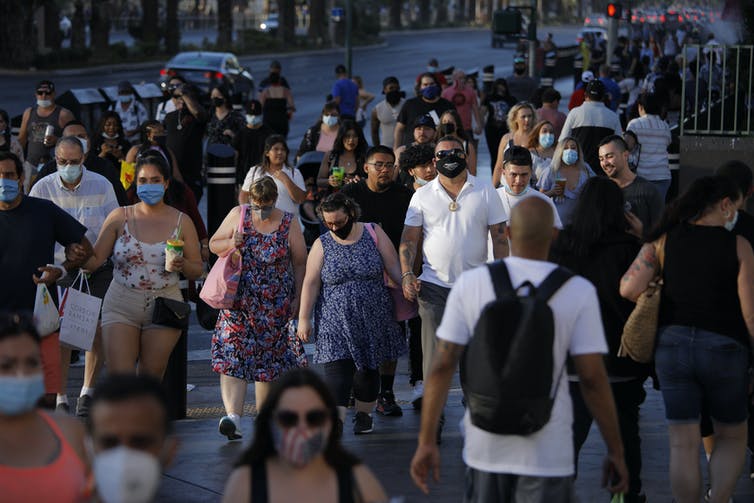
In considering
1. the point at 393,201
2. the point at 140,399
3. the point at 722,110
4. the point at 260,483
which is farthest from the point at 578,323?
the point at 722,110

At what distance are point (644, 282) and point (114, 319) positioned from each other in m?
3.23

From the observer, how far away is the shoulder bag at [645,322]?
652cm

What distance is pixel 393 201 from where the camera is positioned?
385 inches

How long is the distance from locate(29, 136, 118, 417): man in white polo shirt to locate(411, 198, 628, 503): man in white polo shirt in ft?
15.0

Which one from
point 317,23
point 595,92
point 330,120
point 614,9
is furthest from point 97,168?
point 317,23

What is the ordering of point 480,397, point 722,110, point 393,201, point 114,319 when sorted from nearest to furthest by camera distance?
point 480,397 < point 114,319 < point 393,201 < point 722,110

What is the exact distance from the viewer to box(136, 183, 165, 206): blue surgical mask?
8.33m

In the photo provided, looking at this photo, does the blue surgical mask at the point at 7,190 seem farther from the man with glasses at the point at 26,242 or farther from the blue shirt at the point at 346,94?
the blue shirt at the point at 346,94

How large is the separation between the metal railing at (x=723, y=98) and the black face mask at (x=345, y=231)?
580 centimetres

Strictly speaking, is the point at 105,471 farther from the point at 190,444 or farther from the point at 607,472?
the point at 190,444

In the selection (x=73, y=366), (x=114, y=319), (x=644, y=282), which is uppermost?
(x=644, y=282)

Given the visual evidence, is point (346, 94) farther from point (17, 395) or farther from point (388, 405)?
point (17, 395)

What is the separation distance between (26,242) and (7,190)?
0.94 feet

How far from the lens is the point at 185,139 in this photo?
1628cm
